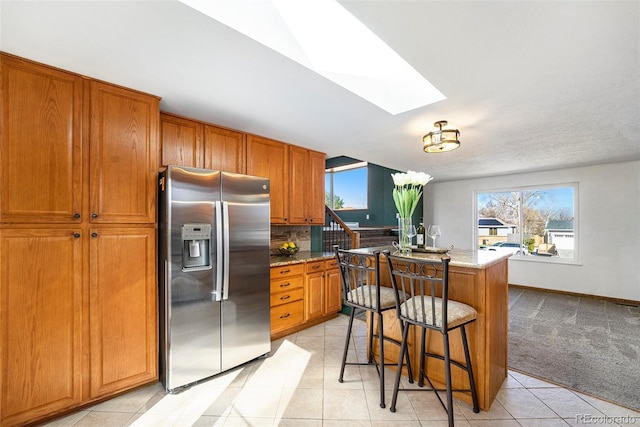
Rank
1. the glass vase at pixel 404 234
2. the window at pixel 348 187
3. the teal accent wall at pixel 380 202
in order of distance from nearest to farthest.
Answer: the glass vase at pixel 404 234
the teal accent wall at pixel 380 202
the window at pixel 348 187

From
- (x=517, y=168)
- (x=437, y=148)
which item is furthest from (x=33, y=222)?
(x=517, y=168)

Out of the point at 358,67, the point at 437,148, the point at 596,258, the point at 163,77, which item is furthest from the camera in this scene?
the point at 596,258

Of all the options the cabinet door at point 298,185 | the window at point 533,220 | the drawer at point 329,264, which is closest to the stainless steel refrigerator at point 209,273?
the cabinet door at point 298,185

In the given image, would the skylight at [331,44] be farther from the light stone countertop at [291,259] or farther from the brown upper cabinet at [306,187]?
the light stone countertop at [291,259]

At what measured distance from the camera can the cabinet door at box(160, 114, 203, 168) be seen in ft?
8.24

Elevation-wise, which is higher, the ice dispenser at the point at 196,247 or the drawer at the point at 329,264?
the ice dispenser at the point at 196,247

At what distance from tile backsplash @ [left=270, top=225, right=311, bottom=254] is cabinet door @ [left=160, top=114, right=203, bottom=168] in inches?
56.5

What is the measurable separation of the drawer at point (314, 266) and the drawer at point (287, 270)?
0.38 feet

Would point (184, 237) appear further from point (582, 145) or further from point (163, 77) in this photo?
point (582, 145)

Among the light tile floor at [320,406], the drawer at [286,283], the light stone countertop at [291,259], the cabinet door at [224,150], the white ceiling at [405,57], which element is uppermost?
the white ceiling at [405,57]

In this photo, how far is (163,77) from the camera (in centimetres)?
192

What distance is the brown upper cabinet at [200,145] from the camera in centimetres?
254

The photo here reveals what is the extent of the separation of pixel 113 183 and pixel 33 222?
0.49 m

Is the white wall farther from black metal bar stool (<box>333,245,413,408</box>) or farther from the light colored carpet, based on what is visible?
black metal bar stool (<box>333,245,413,408</box>)
